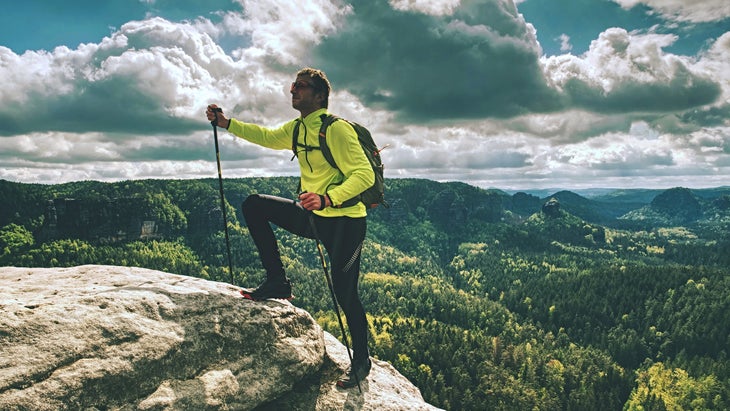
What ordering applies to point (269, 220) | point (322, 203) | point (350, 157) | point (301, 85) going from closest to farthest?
point (322, 203) < point (350, 157) < point (301, 85) < point (269, 220)

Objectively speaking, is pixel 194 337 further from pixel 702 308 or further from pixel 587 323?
pixel 702 308

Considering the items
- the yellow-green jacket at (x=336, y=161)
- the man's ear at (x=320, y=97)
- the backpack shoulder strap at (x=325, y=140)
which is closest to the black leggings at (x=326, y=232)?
the yellow-green jacket at (x=336, y=161)

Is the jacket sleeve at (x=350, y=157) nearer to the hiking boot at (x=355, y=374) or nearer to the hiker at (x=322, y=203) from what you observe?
the hiker at (x=322, y=203)

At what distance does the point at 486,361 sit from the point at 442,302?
75.7m

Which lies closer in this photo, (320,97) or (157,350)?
(157,350)

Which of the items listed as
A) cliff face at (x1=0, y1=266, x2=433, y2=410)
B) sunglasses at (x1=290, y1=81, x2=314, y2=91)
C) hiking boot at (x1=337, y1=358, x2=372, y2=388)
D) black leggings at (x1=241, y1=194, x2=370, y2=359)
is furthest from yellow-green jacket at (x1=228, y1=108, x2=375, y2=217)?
hiking boot at (x1=337, y1=358, x2=372, y2=388)

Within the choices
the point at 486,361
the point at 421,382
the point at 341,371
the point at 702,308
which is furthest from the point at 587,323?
the point at 341,371

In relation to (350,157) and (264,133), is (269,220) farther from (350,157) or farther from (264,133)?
(350,157)

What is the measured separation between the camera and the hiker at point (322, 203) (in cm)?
745

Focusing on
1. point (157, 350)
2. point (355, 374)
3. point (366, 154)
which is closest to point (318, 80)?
point (366, 154)

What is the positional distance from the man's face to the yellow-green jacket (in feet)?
0.47

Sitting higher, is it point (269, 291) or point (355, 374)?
point (269, 291)

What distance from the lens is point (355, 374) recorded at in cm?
919

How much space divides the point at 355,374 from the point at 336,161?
476 centimetres
